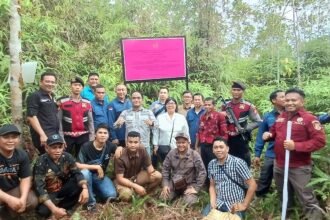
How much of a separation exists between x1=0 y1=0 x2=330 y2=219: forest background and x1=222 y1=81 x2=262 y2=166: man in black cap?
1.69 metres

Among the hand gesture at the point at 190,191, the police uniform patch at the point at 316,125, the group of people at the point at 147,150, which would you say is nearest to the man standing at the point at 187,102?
the group of people at the point at 147,150

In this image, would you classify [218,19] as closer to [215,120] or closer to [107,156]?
[215,120]

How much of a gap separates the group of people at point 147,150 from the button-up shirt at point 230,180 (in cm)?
1

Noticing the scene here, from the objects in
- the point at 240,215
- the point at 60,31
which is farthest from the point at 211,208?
the point at 60,31

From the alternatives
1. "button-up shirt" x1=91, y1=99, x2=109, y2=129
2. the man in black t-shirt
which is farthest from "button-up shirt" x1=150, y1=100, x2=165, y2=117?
the man in black t-shirt

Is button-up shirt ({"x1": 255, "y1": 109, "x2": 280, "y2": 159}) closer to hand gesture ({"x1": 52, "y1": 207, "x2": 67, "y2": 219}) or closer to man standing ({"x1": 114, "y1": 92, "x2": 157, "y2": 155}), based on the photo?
man standing ({"x1": 114, "y1": 92, "x2": 157, "y2": 155})

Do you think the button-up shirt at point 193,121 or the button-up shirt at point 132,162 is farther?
the button-up shirt at point 193,121

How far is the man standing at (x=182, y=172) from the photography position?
5.97 m

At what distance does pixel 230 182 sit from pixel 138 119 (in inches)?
81.4

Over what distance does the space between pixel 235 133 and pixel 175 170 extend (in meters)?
1.20

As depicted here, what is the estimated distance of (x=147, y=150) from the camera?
21.6 feet

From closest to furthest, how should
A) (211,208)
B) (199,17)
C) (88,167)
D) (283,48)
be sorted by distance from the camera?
(211,208), (88,167), (199,17), (283,48)

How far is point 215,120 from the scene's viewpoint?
6.18 meters

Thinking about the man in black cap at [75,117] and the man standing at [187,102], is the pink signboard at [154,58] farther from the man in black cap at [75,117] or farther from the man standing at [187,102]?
the man in black cap at [75,117]
